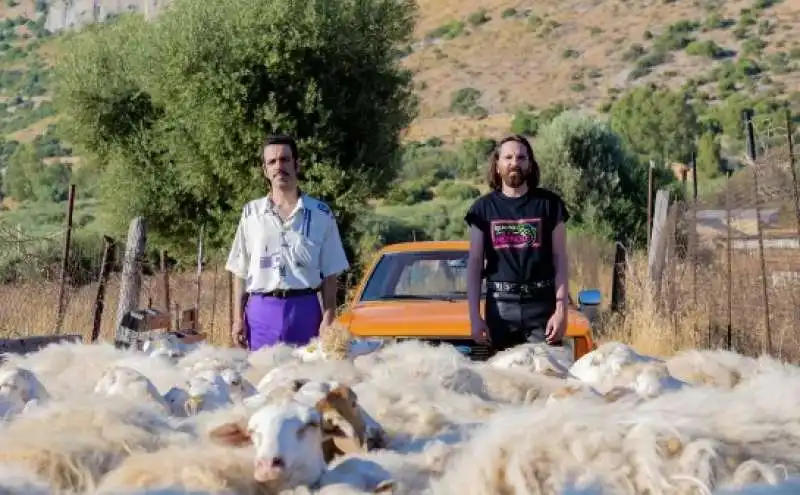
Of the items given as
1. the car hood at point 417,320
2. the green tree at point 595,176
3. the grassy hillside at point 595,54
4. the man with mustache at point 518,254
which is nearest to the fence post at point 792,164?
the car hood at point 417,320

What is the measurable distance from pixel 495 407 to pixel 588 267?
1340 cm

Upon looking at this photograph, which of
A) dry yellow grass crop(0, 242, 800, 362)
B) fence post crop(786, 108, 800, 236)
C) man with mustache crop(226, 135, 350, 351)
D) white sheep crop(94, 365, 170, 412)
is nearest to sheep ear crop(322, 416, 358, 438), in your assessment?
white sheep crop(94, 365, 170, 412)

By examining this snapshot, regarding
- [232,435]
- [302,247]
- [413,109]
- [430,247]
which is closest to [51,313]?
[430,247]

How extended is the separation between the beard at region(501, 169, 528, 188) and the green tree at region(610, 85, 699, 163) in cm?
3821

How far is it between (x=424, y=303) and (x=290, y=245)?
85.4 inches

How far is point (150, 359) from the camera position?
5.67 m

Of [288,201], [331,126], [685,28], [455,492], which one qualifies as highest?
[685,28]

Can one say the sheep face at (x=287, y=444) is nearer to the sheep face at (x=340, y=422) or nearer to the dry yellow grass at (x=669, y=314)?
the sheep face at (x=340, y=422)

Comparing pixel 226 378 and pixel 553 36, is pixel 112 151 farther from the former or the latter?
pixel 553 36

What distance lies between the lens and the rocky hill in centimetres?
5656

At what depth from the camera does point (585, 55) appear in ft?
205

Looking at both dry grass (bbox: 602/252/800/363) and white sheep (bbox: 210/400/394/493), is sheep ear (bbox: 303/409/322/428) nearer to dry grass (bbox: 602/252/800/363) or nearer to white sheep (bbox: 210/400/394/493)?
white sheep (bbox: 210/400/394/493)

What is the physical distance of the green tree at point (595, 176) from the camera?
→ 25.8 metres

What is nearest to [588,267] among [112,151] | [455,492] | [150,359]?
[112,151]
